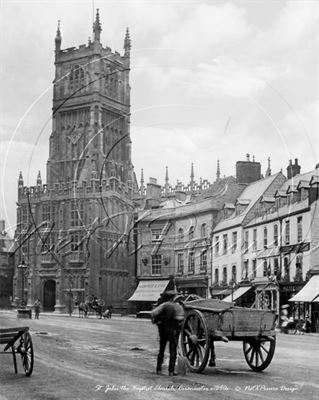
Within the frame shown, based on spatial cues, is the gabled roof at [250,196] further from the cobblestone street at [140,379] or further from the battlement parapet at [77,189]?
the cobblestone street at [140,379]

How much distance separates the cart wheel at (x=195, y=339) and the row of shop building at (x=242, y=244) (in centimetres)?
2529

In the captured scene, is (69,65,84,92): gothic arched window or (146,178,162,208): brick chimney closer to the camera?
(146,178,162,208): brick chimney

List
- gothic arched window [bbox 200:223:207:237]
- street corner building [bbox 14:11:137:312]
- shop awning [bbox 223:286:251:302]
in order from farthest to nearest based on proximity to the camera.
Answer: street corner building [bbox 14:11:137:312]
gothic arched window [bbox 200:223:207:237]
shop awning [bbox 223:286:251:302]

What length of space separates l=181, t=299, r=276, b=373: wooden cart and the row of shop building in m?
25.2

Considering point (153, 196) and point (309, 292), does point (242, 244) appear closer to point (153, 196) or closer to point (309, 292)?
point (309, 292)

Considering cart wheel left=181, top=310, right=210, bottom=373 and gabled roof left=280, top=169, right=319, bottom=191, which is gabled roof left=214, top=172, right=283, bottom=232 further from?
cart wheel left=181, top=310, right=210, bottom=373

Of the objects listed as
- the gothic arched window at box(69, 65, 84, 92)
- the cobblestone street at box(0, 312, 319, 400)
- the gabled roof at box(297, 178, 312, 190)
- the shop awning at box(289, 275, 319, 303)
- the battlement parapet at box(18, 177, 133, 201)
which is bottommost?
the cobblestone street at box(0, 312, 319, 400)

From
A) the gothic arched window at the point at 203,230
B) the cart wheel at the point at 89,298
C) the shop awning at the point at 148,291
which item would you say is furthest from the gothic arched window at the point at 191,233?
the cart wheel at the point at 89,298

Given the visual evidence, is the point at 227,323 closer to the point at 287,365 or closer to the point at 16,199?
the point at 287,365

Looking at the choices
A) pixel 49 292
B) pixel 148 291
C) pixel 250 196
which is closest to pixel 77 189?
pixel 49 292

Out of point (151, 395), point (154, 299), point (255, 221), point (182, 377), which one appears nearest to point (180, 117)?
point (182, 377)

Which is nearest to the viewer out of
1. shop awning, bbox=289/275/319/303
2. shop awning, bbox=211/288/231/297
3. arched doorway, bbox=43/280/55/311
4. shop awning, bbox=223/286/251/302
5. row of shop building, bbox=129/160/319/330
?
shop awning, bbox=289/275/319/303

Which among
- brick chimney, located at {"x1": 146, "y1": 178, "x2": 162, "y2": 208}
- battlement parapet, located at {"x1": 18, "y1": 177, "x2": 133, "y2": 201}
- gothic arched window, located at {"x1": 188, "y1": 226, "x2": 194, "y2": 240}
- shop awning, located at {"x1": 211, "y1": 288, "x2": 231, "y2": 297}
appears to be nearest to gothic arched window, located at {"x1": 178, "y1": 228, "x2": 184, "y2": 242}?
gothic arched window, located at {"x1": 188, "y1": 226, "x2": 194, "y2": 240}

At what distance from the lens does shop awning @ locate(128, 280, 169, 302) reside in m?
61.0
